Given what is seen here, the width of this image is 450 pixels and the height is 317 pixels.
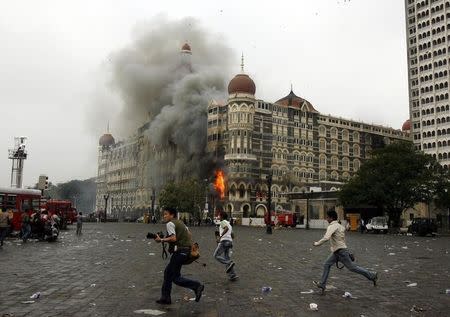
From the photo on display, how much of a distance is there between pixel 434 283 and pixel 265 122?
87.0 metres

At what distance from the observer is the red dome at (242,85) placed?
314 ft

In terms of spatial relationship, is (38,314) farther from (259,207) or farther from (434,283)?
(259,207)

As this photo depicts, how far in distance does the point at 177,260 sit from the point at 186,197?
77.1 metres

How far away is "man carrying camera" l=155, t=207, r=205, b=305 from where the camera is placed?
8.45 metres

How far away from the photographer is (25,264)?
14.6 meters

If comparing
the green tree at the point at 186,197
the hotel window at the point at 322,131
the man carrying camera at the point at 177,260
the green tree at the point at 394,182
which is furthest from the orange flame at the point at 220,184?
the man carrying camera at the point at 177,260

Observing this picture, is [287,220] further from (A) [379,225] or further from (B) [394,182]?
(A) [379,225]

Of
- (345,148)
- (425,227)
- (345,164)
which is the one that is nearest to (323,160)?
(345,164)

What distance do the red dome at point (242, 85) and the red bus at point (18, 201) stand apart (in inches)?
2700

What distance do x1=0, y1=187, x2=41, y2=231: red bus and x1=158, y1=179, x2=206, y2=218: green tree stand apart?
5353cm

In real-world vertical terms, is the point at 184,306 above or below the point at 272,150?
below

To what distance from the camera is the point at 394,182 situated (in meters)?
52.8

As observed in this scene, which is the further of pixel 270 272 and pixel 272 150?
pixel 272 150

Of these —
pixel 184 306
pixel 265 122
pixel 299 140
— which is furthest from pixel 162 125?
pixel 184 306
